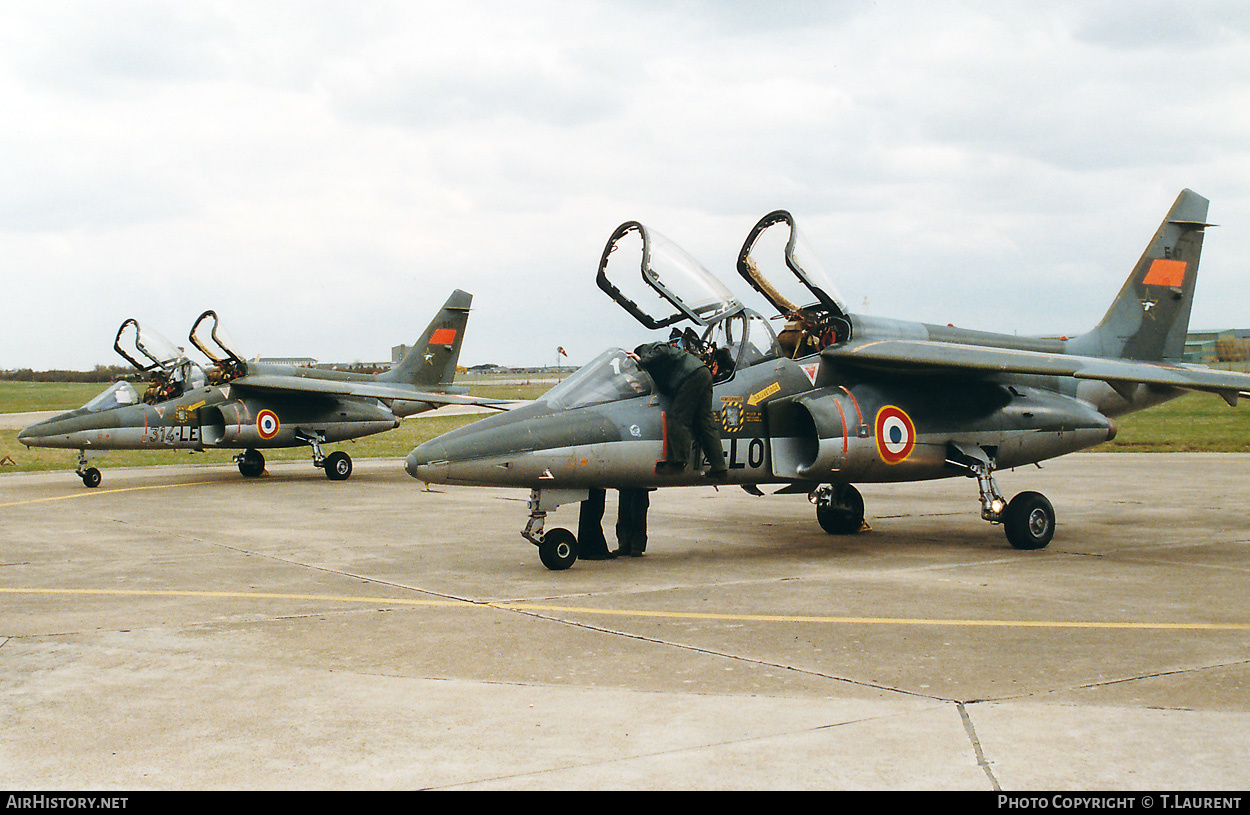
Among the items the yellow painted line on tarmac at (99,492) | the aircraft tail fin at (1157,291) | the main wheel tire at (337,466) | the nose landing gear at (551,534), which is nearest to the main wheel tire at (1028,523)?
the aircraft tail fin at (1157,291)

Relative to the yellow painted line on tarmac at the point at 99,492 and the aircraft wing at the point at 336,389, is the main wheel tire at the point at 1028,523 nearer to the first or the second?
the aircraft wing at the point at 336,389

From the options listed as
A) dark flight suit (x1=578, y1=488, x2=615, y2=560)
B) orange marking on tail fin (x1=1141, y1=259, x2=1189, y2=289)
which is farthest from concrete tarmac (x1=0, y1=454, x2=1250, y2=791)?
orange marking on tail fin (x1=1141, y1=259, x2=1189, y2=289)

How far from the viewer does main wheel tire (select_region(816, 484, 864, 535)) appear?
1253cm

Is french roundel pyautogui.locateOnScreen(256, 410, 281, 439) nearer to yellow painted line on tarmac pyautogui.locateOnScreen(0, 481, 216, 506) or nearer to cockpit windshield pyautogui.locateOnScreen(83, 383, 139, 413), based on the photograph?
yellow painted line on tarmac pyautogui.locateOnScreen(0, 481, 216, 506)

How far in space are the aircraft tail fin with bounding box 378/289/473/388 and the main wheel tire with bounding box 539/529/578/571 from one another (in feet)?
52.2

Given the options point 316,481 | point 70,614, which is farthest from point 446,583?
point 316,481

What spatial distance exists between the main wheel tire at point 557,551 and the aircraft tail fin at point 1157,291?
7.46m

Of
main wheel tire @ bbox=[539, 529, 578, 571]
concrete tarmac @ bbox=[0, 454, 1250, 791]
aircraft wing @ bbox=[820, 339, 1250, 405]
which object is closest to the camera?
concrete tarmac @ bbox=[0, 454, 1250, 791]

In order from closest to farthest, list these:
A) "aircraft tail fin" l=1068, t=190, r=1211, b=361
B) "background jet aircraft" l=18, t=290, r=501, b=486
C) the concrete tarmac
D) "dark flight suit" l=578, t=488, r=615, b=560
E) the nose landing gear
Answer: the concrete tarmac, the nose landing gear, "dark flight suit" l=578, t=488, r=615, b=560, "aircraft tail fin" l=1068, t=190, r=1211, b=361, "background jet aircraft" l=18, t=290, r=501, b=486

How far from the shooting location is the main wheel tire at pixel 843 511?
12531 mm

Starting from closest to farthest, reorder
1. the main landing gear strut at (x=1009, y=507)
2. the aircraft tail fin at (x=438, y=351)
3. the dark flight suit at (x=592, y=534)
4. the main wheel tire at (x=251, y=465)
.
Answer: the dark flight suit at (x=592, y=534)
the main landing gear strut at (x=1009, y=507)
the main wheel tire at (x=251, y=465)
the aircraft tail fin at (x=438, y=351)

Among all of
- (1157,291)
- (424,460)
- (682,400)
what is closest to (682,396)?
(682,400)

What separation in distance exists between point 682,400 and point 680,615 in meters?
2.59

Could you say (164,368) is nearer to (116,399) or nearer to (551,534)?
(116,399)
